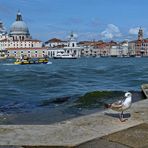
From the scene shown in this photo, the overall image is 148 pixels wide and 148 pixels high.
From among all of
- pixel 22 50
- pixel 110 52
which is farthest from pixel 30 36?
pixel 110 52

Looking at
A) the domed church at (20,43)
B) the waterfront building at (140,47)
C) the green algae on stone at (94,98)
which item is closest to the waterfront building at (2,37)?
the domed church at (20,43)

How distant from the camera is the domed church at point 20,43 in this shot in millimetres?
172875

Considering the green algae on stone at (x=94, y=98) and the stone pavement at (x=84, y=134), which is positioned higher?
the stone pavement at (x=84, y=134)

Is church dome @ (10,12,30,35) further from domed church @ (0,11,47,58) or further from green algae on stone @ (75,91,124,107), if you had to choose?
green algae on stone @ (75,91,124,107)

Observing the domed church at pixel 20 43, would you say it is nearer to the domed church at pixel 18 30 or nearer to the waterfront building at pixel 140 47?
the domed church at pixel 18 30

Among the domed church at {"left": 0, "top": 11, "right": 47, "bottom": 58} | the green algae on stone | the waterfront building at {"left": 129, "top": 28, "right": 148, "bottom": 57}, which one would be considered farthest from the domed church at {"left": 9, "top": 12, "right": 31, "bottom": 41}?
the green algae on stone

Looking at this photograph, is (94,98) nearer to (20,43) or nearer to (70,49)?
(70,49)

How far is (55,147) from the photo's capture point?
5.82m

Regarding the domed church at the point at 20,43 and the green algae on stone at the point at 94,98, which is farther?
the domed church at the point at 20,43

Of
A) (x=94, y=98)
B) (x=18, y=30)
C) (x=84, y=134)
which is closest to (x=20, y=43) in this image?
(x=18, y=30)

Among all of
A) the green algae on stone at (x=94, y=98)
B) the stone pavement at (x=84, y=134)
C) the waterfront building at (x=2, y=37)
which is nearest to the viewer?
the stone pavement at (x=84, y=134)

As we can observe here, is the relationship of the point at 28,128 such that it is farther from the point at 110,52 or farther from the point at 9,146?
the point at 110,52

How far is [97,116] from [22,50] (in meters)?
166

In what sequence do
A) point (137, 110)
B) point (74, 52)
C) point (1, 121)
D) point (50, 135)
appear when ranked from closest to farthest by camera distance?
point (50, 135)
point (137, 110)
point (1, 121)
point (74, 52)
